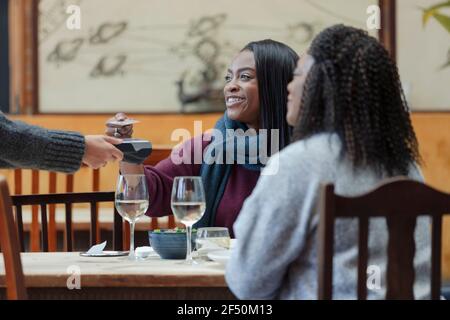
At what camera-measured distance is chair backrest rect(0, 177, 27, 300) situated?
1520 mm

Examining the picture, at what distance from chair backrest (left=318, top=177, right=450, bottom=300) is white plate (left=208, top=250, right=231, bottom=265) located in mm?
498

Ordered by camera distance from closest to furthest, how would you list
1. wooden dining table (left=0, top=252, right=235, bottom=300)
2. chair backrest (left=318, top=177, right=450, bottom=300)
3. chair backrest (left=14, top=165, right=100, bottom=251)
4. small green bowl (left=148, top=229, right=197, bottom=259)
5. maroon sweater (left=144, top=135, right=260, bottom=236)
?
chair backrest (left=318, top=177, right=450, bottom=300) → wooden dining table (left=0, top=252, right=235, bottom=300) → small green bowl (left=148, top=229, right=197, bottom=259) → maroon sweater (left=144, top=135, right=260, bottom=236) → chair backrest (left=14, top=165, right=100, bottom=251)

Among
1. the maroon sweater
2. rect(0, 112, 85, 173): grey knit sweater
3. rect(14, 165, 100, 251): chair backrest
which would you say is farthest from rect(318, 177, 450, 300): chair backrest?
rect(14, 165, 100, 251): chair backrest

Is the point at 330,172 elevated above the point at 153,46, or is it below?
below

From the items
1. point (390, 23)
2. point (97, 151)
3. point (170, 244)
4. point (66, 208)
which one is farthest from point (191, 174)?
point (390, 23)

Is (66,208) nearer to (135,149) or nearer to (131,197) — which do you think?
(135,149)

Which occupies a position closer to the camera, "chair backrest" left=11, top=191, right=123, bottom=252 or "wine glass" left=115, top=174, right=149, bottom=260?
"wine glass" left=115, top=174, right=149, bottom=260

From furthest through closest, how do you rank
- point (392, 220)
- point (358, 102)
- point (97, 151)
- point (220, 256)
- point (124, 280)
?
point (97, 151)
point (220, 256)
point (124, 280)
point (358, 102)
point (392, 220)

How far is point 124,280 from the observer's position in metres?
1.72

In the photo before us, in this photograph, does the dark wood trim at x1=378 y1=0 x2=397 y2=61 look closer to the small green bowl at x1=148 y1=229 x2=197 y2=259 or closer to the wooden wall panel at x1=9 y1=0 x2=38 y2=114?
the wooden wall panel at x1=9 y1=0 x2=38 y2=114

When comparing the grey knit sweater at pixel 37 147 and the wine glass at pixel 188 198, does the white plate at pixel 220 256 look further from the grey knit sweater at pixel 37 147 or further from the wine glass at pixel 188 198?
the grey knit sweater at pixel 37 147

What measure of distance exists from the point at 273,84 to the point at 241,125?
0.52 feet
